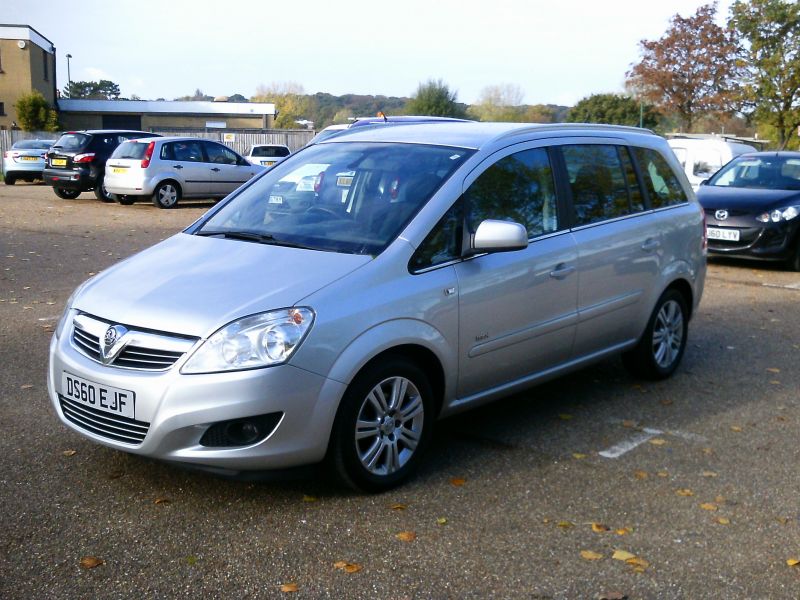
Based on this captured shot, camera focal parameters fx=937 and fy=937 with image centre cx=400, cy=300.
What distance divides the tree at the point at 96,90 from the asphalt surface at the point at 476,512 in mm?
112633

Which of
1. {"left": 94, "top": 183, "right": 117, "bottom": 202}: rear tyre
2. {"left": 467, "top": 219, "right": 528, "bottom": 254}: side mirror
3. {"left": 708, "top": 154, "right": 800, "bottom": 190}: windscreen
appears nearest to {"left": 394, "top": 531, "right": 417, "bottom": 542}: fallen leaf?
{"left": 467, "top": 219, "right": 528, "bottom": 254}: side mirror

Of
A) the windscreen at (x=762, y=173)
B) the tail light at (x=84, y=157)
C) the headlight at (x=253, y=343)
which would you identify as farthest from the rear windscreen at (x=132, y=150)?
the headlight at (x=253, y=343)

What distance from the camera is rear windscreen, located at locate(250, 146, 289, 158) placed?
3388 centimetres

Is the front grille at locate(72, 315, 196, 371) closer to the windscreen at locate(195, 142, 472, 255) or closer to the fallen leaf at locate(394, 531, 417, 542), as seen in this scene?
the windscreen at locate(195, 142, 472, 255)

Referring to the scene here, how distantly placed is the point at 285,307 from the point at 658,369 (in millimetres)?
3598

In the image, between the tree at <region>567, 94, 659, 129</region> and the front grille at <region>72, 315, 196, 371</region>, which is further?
the tree at <region>567, 94, 659, 129</region>

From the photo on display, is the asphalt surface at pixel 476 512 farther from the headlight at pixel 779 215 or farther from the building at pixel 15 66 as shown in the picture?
the building at pixel 15 66

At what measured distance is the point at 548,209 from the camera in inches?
226

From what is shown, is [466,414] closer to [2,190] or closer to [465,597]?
[465,597]

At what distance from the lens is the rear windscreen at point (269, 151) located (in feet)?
111

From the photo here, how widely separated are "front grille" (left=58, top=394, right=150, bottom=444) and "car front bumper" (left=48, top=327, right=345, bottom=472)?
0.02 m

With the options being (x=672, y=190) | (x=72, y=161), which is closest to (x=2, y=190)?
(x=72, y=161)

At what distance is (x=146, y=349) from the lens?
425cm

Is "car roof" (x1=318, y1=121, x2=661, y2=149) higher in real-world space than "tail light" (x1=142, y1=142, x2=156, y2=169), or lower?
higher
